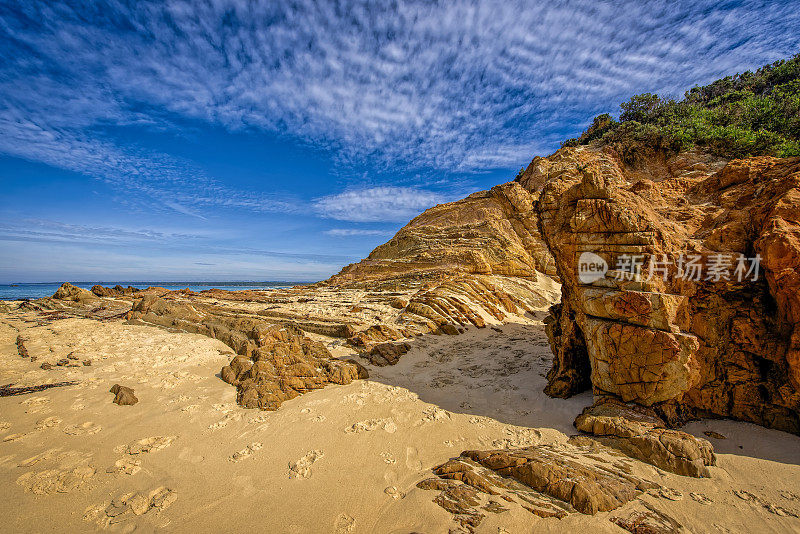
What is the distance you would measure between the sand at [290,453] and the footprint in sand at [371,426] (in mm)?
31

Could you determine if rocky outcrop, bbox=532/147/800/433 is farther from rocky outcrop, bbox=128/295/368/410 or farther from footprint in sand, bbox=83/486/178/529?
footprint in sand, bbox=83/486/178/529

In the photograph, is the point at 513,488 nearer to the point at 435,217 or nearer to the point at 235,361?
the point at 235,361

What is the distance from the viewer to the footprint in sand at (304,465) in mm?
4312

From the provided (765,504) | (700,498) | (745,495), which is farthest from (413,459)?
(765,504)

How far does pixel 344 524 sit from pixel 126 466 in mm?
3613

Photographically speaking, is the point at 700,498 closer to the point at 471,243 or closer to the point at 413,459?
the point at 413,459

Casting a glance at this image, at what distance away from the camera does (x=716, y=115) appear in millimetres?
21938

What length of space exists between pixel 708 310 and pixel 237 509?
8796mm

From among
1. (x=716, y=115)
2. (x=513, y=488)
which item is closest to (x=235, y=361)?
(x=513, y=488)

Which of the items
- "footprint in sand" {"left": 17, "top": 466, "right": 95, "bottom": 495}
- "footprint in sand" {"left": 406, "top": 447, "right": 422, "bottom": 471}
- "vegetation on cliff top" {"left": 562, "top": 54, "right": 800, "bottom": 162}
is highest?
"vegetation on cliff top" {"left": 562, "top": 54, "right": 800, "bottom": 162}

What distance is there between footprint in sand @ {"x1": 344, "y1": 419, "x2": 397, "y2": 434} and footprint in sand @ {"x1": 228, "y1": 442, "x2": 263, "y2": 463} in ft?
4.99

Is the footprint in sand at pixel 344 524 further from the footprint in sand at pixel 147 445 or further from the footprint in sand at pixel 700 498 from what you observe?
the footprint in sand at pixel 700 498

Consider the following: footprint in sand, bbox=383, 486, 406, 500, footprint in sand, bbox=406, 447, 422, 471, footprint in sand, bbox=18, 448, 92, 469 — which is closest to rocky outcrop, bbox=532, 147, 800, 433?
footprint in sand, bbox=406, 447, 422, 471

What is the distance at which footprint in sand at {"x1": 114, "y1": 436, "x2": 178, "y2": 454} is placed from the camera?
4773mm
